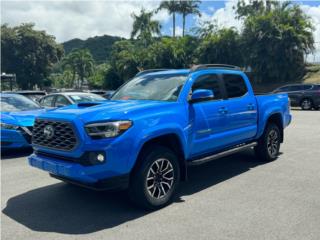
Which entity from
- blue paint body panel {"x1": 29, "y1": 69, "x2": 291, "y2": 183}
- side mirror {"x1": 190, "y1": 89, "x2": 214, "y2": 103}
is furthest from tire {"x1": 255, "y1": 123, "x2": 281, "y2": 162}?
side mirror {"x1": 190, "y1": 89, "x2": 214, "y2": 103}

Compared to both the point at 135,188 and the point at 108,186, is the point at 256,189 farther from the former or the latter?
the point at 108,186

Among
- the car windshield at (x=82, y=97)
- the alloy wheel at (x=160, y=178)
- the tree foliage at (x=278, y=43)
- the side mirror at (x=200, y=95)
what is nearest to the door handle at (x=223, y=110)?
the side mirror at (x=200, y=95)

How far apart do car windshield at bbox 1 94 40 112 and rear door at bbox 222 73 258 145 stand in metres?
5.75

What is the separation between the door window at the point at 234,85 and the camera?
654 centimetres

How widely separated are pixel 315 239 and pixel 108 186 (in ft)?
7.90

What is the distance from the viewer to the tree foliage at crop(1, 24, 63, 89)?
176 ft

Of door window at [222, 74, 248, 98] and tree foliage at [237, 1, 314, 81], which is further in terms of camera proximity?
tree foliage at [237, 1, 314, 81]

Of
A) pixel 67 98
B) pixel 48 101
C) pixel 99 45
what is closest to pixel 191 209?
pixel 67 98

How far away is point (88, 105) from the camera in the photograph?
5.34 m

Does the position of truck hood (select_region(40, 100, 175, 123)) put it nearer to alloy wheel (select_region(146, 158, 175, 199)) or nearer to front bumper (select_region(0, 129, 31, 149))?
alloy wheel (select_region(146, 158, 175, 199))

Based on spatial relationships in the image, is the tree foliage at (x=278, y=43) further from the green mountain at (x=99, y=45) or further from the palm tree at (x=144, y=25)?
the green mountain at (x=99, y=45)

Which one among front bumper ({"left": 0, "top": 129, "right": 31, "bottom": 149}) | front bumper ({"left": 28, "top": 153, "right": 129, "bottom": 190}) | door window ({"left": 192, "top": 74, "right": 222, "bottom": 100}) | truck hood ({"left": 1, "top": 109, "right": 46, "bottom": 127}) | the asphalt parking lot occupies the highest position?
door window ({"left": 192, "top": 74, "right": 222, "bottom": 100})

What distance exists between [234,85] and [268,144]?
168 cm

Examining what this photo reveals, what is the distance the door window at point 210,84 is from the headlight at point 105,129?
179 cm
